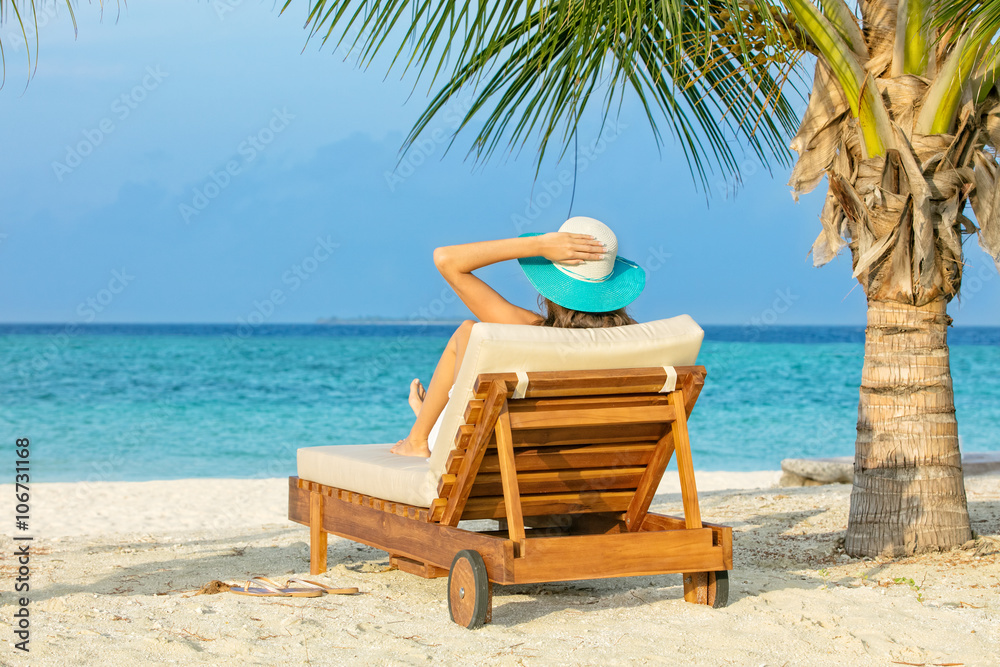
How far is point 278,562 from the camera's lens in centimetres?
462

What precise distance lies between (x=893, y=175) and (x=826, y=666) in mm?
2329

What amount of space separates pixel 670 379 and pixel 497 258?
0.74m

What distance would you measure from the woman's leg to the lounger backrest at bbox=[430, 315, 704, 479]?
0.78ft

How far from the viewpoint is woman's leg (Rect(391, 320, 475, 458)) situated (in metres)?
3.30

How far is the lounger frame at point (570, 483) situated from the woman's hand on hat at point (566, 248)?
1.47 feet

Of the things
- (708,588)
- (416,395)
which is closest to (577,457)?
(708,588)

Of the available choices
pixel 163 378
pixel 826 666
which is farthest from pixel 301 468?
pixel 163 378

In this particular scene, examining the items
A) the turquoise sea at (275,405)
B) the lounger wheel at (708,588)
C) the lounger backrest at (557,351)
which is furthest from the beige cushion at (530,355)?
the turquoise sea at (275,405)

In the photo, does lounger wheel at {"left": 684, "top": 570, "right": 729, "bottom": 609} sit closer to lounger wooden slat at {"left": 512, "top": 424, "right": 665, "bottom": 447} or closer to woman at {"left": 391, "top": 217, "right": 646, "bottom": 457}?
lounger wooden slat at {"left": 512, "top": 424, "right": 665, "bottom": 447}

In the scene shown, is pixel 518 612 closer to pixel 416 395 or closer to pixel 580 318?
pixel 580 318

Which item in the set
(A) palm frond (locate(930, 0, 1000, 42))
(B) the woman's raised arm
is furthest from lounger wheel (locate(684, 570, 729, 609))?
(A) palm frond (locate(930, 0, 1000, 42))

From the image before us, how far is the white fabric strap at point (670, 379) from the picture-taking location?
3141mm

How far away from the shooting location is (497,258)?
3301 millimetres

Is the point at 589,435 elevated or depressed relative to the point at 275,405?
elevated
